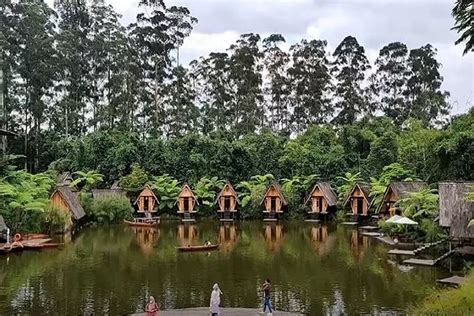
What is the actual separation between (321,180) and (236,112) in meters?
17.4

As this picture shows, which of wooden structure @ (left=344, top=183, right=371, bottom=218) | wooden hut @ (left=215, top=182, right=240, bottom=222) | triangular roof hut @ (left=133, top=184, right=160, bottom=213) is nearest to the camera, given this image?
wooden structure @ (left=344, top=183, right=371, bottom=218)

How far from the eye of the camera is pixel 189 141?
179 feet

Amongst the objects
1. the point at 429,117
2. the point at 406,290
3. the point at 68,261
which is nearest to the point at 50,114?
the point at 68,261

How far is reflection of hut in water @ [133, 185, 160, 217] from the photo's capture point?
47688 millimetres

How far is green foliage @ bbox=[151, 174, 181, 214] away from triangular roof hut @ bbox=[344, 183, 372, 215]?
13.6m

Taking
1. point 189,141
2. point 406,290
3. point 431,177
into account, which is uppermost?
point 189,141

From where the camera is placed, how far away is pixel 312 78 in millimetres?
67250

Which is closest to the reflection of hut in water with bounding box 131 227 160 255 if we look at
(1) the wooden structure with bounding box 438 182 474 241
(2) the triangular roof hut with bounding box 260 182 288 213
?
(2) the triangular roof hut with bounding box 260 182 288 213

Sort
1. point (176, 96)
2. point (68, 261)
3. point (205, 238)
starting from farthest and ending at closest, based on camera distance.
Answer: point (176, 96)
point (205, 238)
point (68, 261)

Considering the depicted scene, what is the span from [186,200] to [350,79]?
28087mm

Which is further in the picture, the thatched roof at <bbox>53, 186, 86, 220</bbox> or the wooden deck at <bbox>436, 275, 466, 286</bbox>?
the thatched roof at <bbox>53, 186, 86, 220</bbox>

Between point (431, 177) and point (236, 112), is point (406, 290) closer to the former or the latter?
point (431, 177)

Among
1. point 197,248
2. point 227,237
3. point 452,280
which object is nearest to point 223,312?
point 452,280

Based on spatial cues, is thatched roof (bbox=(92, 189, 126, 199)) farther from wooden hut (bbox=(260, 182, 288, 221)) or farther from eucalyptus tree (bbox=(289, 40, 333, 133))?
eucalyptus tree (bbox=(289, 40, 333, 133))
